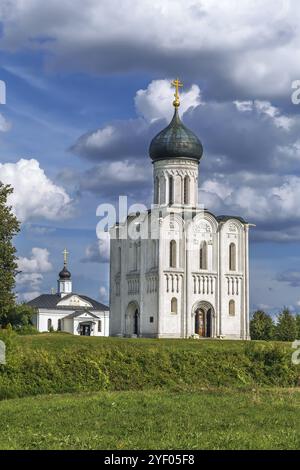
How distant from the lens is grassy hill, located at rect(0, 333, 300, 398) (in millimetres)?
24719

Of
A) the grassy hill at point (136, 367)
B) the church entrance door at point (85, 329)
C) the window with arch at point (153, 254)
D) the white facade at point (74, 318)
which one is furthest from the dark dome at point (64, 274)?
the grassy hill at point (136, 367)

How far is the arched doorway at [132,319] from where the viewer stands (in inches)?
2223

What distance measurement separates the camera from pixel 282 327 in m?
60.1

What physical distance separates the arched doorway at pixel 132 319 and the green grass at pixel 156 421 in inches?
1425

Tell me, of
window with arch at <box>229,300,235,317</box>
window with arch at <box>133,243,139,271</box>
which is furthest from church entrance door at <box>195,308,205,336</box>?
window with arch at <box>133,243,139,271</box>

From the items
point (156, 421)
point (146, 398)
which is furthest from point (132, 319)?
point (156, 421)

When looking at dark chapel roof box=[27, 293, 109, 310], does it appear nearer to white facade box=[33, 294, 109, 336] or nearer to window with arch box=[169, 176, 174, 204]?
white facade box=[33, 294, 109, 336]

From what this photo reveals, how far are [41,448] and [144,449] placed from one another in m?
1.68

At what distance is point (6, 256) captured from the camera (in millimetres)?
38688

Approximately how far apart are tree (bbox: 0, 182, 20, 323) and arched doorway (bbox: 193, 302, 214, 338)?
17.9 meters

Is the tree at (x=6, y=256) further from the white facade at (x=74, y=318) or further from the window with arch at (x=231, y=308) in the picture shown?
the white facade at (x=74, y=318)

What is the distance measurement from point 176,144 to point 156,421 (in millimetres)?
39784

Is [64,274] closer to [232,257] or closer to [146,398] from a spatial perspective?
[232,257]
